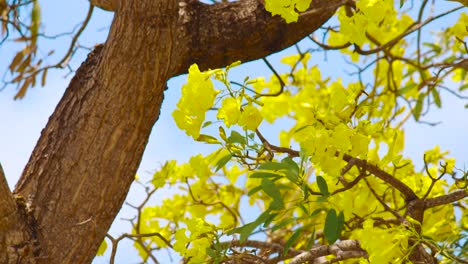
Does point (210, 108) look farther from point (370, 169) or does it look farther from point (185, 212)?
point (185, 212)

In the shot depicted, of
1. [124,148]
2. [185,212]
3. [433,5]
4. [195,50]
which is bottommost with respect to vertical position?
[124,148]

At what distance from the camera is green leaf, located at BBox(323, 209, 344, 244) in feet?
4.27

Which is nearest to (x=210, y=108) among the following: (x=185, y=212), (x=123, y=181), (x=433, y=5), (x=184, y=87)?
(x=184, y=87)

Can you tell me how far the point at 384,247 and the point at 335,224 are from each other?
0.49ft

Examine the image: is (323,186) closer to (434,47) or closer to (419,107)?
(434,47)

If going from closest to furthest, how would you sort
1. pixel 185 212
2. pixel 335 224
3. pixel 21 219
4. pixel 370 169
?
1. pixel 335 224
2. pixel 370 169
3. pixel 21 219
4. pixel 185 212

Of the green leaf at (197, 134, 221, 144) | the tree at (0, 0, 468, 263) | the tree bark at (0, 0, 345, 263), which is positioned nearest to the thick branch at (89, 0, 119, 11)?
the tree at (0, 0, 468, 263)

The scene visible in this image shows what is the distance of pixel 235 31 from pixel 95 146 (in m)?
0.50

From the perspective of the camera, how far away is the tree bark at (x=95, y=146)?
169 centimetres

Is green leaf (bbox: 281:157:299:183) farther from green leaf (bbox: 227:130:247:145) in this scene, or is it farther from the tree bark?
the tree bark

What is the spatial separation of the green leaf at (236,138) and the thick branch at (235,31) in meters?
0.57

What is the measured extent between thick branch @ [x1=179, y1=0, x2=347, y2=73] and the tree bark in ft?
0.39

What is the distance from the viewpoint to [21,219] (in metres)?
1.68

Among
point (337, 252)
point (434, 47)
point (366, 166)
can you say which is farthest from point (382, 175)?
point (434, 47)
